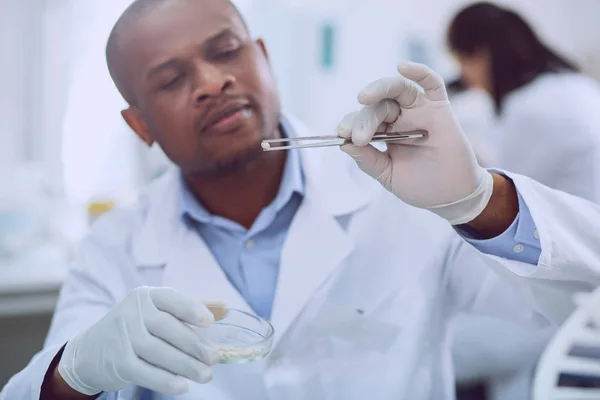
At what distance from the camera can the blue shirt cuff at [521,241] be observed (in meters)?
0.67

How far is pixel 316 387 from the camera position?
771mm

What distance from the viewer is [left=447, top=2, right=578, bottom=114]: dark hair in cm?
156

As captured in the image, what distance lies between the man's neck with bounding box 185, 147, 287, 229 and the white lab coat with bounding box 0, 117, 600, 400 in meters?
0.05

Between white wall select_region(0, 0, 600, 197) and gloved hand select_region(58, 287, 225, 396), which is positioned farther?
white wall select_region(0, 0, 600, 197)

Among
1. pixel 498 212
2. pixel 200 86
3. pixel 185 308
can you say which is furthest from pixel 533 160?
pixel 185 308

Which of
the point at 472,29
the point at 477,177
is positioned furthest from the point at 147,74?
the point at 472,29

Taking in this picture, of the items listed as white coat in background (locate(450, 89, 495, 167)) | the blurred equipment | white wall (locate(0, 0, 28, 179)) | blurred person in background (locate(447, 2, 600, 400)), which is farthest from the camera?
white coat in background (locate(450, 89, 495, 167))

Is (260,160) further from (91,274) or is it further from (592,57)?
(592,57)

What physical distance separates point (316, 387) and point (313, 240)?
22 cm

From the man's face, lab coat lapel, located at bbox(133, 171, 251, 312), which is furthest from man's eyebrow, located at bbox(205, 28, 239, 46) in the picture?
lab coat lapel, located at bbox(133, 171, 251, 312)

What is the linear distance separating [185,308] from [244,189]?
28 cm

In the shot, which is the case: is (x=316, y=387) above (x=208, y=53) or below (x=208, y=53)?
below

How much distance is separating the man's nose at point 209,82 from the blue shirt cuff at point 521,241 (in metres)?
0.42

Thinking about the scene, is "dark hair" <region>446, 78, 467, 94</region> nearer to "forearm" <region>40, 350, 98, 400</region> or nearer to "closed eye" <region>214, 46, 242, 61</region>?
"closed eye" <region>214, 46, 242, 61</region>
